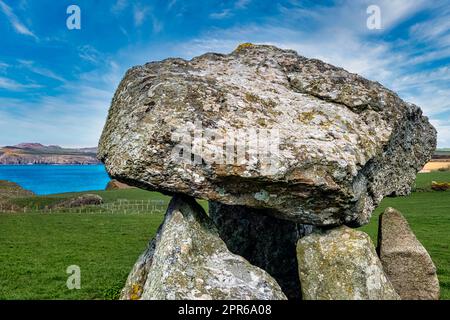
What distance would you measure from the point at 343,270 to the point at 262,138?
3015 mm

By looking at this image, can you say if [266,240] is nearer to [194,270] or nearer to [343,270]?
[343,270]

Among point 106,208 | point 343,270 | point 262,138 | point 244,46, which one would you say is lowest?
point 106,208

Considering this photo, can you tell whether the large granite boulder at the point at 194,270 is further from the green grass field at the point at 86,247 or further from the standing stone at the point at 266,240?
the green grass field at the point at 86,247

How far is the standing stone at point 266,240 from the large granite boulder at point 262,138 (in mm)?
2984

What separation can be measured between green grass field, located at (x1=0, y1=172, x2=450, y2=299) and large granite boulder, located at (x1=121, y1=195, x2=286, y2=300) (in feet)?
12.1

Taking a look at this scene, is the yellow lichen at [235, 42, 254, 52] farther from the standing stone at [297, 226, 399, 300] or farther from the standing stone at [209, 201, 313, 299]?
the standing stone at [297, 226, 399, 300]

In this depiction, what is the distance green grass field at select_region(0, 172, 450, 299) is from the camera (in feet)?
42.1

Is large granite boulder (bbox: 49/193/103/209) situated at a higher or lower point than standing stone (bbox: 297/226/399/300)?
lower

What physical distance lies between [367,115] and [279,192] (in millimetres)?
3131

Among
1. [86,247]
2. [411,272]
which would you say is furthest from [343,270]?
[86,247]

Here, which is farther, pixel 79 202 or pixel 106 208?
pixel 79 202

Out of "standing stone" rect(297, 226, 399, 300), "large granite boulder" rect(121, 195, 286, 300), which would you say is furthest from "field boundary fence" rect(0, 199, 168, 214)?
"standing stone" rect(297, 226, 399, 300)

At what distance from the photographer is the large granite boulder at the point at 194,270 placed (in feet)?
22.6

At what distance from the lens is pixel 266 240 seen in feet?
39.0
